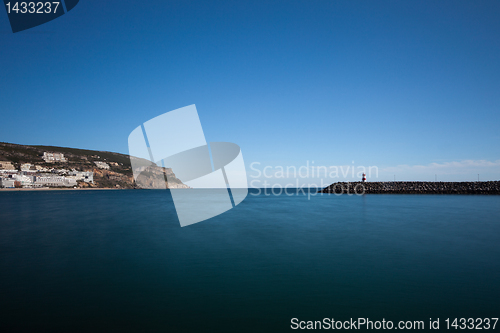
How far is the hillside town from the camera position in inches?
3356

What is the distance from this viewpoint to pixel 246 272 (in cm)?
602

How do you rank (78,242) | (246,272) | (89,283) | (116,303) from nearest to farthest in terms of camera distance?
(116,303) → (89,283) → (246,272) → (78,242)

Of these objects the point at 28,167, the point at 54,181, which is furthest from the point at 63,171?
the point at 28,167

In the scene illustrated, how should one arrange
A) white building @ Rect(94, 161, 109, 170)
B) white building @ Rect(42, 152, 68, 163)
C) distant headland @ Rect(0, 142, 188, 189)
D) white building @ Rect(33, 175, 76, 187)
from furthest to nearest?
white building @ Rect(94, 161, 109, 170) < white building @ Rect(42, 152, 68, 163) < white building @ Rect(33, 175, 76, 187) < distant headland @ Rect(0, 142, 188, 189)

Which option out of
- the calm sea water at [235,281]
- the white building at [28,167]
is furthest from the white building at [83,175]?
the calm sea water at [235,281]

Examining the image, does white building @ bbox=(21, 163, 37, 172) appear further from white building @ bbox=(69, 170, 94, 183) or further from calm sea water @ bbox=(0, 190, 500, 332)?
calm sea water @ bbox=(0, 190, 500, 332)

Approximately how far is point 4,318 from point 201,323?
273 centimetres

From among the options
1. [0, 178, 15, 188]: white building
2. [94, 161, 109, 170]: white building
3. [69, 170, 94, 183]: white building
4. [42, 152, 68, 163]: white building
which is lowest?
[0, 178, 15, 188]: white building

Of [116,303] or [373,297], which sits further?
[373,297]

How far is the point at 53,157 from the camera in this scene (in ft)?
351

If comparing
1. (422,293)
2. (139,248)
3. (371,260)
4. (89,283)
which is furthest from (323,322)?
(139,248)

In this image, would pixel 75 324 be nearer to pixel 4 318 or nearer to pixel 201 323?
pixel 4 318

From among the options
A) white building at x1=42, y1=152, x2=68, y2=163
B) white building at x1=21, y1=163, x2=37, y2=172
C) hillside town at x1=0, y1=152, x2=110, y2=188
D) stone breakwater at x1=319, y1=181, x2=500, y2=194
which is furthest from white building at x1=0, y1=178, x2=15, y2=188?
stone breakwater at x1=319, y1=181, x2=500, y2=194

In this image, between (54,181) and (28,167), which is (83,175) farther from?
(28,167)
